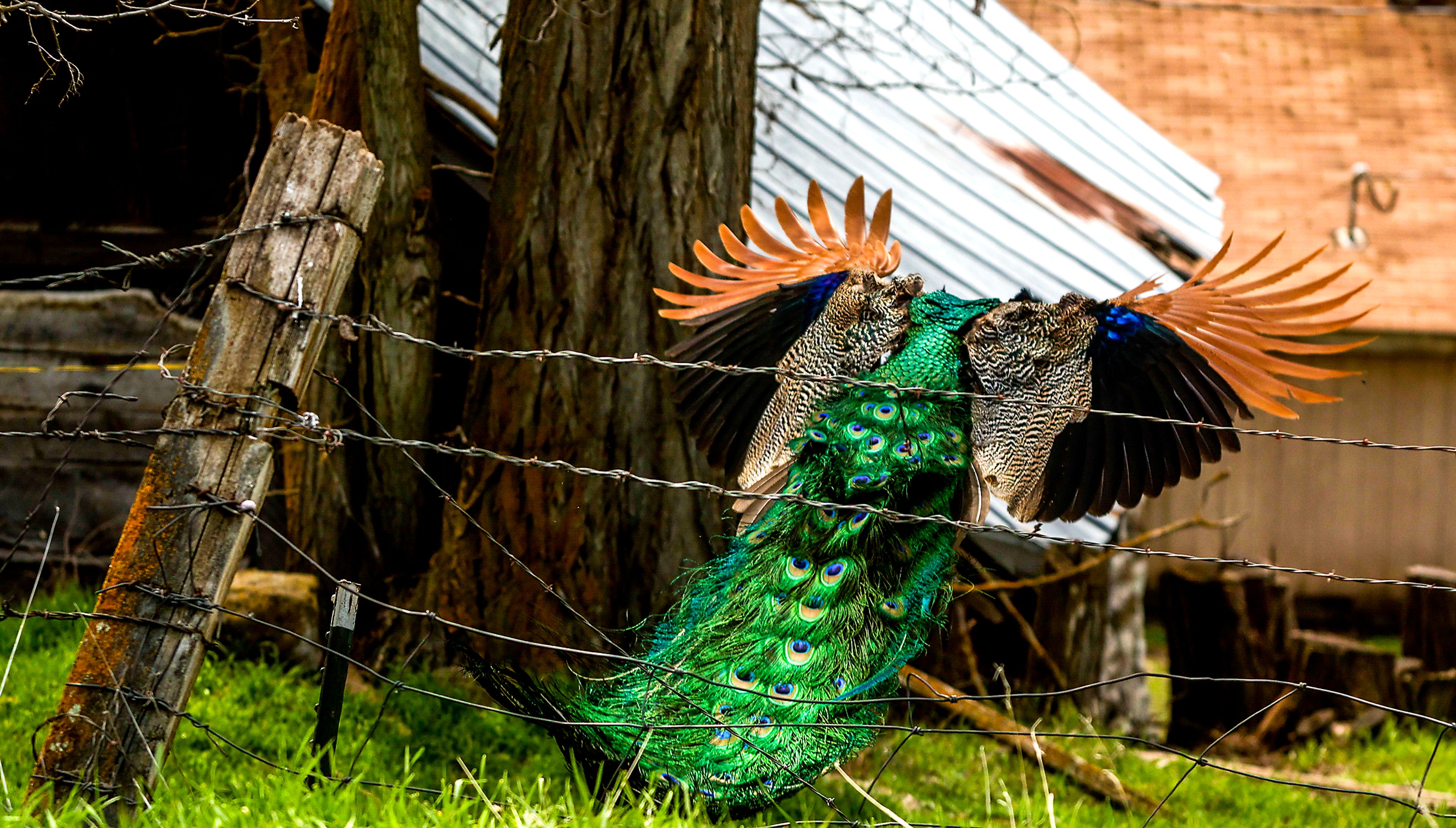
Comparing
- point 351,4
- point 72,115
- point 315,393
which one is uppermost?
point 351,4

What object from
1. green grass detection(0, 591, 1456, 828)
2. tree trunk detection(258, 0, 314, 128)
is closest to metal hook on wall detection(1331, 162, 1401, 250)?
green grass detection(0, 591, 1456, 828)

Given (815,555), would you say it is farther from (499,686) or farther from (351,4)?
Answer: (351,4)

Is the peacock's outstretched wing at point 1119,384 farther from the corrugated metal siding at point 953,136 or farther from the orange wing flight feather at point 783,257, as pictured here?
the corrugated metal siding at point 953,136

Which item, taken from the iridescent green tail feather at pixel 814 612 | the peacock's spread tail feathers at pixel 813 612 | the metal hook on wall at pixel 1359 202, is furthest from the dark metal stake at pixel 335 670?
the metal hook on wall at pixel 1359 202

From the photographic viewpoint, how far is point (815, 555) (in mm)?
3854

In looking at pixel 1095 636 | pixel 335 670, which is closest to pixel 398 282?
pixel 335 670

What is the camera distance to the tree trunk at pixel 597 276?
4.75 m

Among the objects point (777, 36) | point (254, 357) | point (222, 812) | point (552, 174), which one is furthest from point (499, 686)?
point (777, 36)

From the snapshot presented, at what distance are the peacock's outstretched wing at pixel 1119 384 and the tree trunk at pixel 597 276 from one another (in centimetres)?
131

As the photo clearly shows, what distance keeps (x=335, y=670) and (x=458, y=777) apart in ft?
4.40

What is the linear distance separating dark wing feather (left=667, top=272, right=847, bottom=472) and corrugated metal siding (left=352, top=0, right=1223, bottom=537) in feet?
5.33

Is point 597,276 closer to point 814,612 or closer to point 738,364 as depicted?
point 738,364

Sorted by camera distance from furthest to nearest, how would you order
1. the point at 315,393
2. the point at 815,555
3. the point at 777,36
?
the point at 777,36 → the point at 315,393 → the point at 815,555

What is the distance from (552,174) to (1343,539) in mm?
9248
